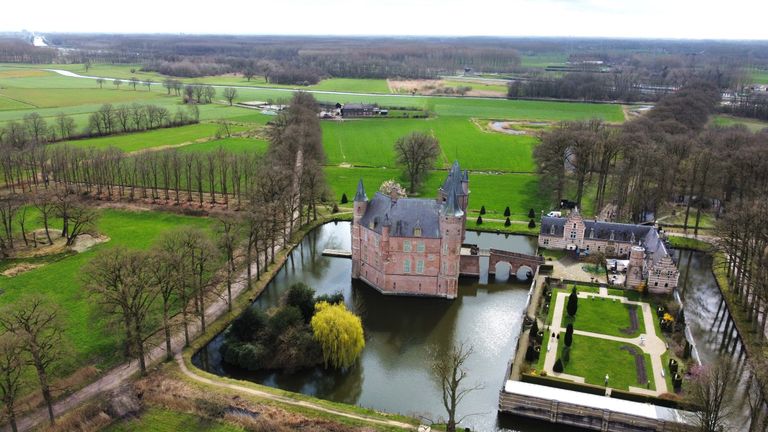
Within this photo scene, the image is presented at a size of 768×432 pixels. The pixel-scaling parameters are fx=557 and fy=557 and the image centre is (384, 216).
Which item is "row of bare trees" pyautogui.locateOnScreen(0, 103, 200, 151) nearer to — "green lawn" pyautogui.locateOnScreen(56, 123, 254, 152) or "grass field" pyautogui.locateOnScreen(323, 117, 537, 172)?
"green lawn" pyautogui.locateOnScreen(56, 123, 254, 152)

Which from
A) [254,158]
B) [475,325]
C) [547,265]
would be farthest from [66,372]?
[254,158]

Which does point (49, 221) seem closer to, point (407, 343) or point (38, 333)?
point (38, 333)

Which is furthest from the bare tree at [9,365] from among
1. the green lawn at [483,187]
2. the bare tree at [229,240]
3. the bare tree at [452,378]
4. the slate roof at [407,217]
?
the green lawn at [483,187]

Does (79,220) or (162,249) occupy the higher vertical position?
(162,249)

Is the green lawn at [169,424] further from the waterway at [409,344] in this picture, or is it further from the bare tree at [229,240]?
the bare tree at [229,240]

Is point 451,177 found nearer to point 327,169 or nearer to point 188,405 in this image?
point 188,405

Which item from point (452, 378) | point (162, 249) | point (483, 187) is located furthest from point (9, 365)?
point (483, 187)

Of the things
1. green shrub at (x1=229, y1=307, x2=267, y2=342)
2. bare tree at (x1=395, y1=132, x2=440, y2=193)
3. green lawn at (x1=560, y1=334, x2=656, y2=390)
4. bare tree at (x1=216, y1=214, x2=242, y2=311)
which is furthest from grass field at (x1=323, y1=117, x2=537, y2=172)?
green shrub at (x1=229, y1=307, x2=267, y2=342)
